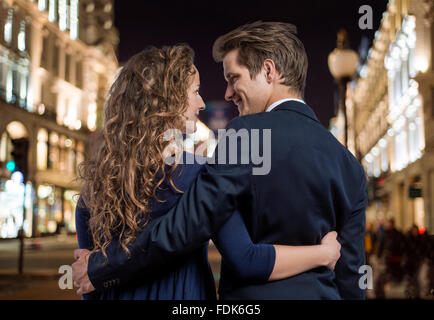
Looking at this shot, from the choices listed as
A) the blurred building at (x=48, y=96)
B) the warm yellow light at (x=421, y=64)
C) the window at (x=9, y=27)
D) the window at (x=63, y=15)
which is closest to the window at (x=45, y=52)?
the blurred building at (x=48, y=96)

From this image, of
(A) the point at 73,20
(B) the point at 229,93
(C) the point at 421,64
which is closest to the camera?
(B) the point at 229,93

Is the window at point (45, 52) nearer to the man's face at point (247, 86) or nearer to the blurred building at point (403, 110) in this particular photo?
the blurred building at point (403, 110)

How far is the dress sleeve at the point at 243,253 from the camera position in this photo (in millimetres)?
1981

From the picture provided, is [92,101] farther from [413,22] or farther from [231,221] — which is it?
[231,221]

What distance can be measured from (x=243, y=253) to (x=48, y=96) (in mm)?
46065

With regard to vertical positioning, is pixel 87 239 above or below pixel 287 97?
below

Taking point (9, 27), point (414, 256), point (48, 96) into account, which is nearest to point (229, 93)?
point (414, 256)

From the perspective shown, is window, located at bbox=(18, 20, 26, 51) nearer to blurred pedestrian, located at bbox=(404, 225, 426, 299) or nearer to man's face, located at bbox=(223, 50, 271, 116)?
blurred pedestrian, located at bbox=(404, 225, 426, 299)

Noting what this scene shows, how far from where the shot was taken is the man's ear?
2.27 metres

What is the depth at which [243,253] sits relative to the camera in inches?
78.2

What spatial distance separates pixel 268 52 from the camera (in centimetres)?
227

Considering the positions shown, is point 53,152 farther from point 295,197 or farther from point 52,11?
point 295,197

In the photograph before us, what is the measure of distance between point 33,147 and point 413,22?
89.8ft
